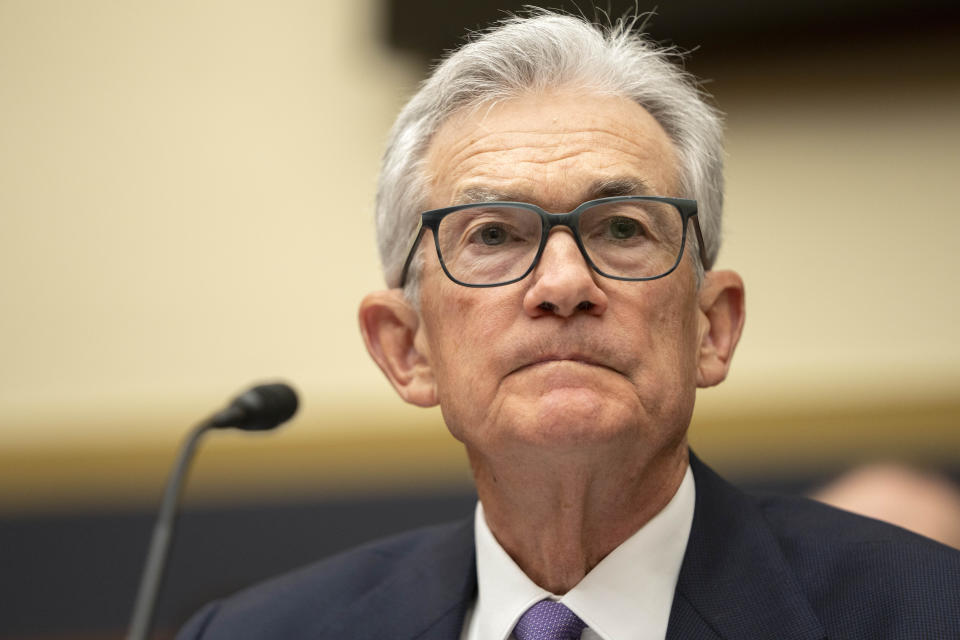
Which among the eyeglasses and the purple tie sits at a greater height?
the eyeglasses

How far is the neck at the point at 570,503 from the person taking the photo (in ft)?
5.16

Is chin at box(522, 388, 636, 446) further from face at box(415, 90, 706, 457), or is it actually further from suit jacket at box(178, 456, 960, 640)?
suit jacket at box(178, 456, 960, 640)

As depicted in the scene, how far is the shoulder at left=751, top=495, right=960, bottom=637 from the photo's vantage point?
59.1 inches

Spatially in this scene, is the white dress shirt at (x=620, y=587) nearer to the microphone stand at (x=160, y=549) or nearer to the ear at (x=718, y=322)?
the ear at (x=718, y=322)

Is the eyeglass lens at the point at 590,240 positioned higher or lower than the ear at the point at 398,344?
higher

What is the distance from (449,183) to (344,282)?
194 cm

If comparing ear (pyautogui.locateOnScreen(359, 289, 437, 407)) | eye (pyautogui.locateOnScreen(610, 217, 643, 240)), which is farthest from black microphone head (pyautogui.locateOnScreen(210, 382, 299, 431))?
eye (pyautogui.locateOnScreen(610, 217, 643, 240))

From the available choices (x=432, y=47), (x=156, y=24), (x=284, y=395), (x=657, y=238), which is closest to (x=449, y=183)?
(x=657, y=238)

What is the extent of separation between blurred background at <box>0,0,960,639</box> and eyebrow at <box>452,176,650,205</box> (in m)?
1.32

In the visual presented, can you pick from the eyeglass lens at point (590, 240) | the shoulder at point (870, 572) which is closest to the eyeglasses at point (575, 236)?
the eyeglass lens at point (590, 240)

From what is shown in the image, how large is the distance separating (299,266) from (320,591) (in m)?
1.87

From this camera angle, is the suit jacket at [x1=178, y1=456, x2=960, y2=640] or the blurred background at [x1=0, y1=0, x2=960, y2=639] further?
the blurred background at [x1=0, y1=0, x2=960, y2=639]

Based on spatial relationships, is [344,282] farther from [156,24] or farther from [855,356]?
[855,356]

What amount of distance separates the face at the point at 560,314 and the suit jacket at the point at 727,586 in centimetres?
19
